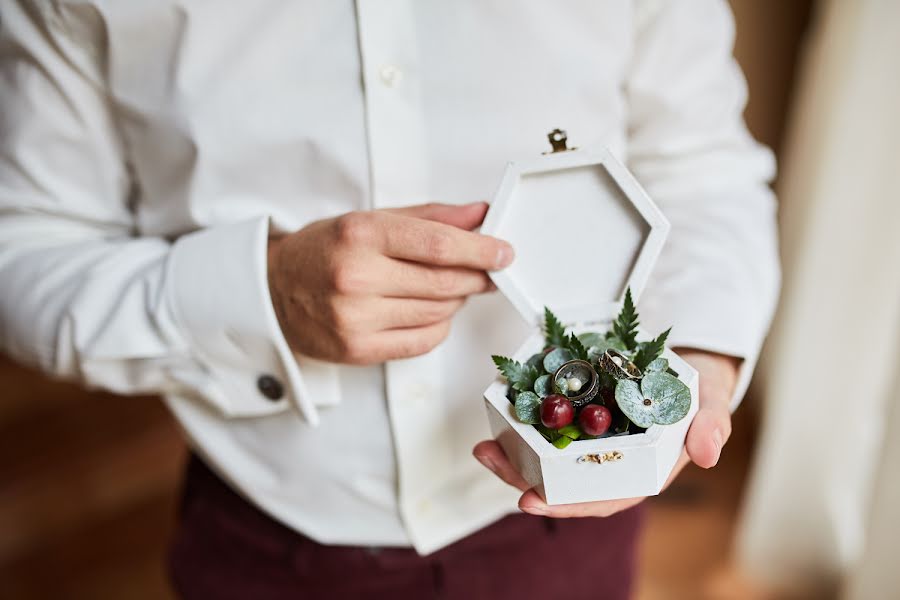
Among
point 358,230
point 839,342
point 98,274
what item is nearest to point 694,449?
point 358,230

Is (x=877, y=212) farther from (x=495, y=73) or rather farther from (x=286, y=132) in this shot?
(x=286, y=132)

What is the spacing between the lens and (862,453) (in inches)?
64.2

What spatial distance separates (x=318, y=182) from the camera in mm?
773

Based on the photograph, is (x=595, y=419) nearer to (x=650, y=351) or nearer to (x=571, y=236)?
(x=650, y=351)

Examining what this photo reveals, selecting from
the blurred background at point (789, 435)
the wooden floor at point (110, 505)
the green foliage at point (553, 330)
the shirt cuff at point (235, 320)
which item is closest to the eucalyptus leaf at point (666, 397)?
the green foliage at point (553, 330)

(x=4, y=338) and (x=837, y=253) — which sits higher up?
(x=4, y=338)

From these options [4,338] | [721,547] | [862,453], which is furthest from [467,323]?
[721,547]

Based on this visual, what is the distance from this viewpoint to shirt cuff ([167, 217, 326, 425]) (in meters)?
0.72

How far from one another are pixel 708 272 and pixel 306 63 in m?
0.48

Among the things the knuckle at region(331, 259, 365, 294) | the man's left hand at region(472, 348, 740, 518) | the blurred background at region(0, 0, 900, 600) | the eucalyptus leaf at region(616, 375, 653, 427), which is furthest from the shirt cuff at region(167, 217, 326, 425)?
the blurred background at region(0, 0, 900, 600)

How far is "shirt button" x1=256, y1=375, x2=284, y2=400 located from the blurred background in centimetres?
108

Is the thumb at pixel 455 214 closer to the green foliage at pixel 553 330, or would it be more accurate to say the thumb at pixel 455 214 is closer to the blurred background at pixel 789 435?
the green foliage at pixel 553 330

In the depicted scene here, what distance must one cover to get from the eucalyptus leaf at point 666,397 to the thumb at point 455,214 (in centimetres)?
21

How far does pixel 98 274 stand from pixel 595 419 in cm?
54
